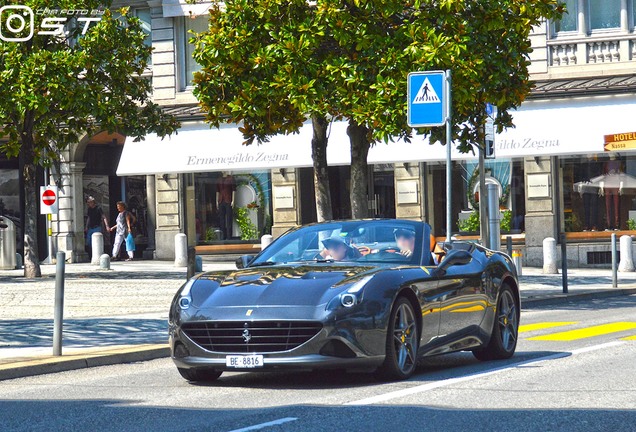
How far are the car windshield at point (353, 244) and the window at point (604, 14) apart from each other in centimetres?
2362

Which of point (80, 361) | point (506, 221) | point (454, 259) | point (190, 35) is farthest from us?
point (190, 35)

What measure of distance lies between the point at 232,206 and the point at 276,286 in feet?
91.2

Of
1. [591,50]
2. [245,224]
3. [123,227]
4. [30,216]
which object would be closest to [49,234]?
[123,227]

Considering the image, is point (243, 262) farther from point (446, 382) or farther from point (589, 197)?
point (589, 197)

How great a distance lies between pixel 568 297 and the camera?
23.9 metres

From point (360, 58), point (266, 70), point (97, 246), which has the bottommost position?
point (97, 246)

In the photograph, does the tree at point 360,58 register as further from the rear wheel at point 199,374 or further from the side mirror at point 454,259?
the rear wheel at point 199,374

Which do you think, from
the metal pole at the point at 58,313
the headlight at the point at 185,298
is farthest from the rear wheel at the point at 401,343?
the metal pole at the point at 58,313

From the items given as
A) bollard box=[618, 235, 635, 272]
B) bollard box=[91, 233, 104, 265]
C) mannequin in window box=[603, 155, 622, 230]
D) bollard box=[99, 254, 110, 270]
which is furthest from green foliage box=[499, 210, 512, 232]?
bollard box=[91, 233, 104, 265]

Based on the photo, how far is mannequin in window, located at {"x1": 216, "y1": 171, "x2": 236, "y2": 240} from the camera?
124 feet

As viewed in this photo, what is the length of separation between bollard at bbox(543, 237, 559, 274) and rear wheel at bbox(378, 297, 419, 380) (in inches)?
839

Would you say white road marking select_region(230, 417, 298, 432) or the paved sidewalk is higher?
white road marking select_region(230, 417, 298, 432)

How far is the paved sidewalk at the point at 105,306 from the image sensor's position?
13.5 metres

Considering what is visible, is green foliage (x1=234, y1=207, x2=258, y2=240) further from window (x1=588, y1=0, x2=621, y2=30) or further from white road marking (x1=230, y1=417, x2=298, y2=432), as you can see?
white road marking (x1=230, y1=417, x2=298, y2=432)
